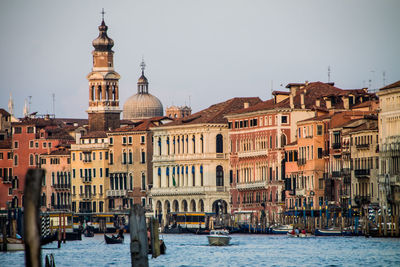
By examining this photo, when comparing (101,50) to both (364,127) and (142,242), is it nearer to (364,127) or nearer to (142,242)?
(364,127)

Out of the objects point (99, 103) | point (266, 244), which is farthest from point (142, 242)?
point (99, 103)

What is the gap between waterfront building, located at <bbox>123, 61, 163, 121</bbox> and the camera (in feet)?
467

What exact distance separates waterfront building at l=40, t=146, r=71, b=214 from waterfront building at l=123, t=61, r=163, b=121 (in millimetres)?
18224

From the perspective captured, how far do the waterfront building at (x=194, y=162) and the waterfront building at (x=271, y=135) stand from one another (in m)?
3.00

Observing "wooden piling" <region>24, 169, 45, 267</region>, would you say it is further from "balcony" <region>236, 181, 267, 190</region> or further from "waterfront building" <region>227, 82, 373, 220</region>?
"balcony" <region>236, 181, 267, 190</region>

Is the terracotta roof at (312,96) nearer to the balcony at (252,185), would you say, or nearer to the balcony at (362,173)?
the balcony at (252,185)

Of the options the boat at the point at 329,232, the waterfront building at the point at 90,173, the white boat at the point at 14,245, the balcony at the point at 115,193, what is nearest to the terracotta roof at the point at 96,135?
the waterfront building at the point at 90,173

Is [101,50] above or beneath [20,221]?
above

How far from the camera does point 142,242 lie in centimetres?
3603

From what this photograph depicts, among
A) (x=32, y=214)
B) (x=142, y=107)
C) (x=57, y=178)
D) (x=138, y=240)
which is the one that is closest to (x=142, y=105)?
(x=142, y=107)

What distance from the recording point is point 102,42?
12744 cm

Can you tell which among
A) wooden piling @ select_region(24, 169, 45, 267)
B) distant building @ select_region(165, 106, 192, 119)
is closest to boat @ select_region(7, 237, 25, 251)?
wooden piling @ select_region(24, 169, 45, 267)

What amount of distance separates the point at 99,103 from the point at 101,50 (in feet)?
16.3

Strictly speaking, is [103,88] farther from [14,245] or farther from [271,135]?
[14,245]
